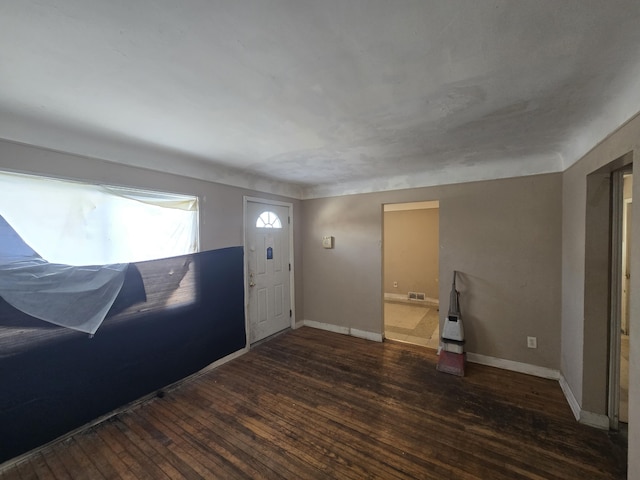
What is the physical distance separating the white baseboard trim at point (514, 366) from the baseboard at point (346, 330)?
4.00 ft

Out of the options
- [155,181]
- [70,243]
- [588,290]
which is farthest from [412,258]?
[70,243]

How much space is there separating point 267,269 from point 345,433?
2362 millimetres

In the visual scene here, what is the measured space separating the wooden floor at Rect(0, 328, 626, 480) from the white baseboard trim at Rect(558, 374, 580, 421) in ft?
0.17

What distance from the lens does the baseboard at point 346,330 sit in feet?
12.5

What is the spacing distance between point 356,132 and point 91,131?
2096mm

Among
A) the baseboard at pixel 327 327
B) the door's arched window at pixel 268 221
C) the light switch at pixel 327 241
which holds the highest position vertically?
the door's arched window at pixel 268 221

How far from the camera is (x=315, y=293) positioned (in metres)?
4.39

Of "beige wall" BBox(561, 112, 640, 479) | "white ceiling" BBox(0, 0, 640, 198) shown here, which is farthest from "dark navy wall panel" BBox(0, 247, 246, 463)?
"beige wall" BBox(561, 112, 640, 479)

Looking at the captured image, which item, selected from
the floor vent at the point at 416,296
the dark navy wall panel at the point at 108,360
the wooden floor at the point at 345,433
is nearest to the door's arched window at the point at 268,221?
the dark navy wall panel at the point at 108,360

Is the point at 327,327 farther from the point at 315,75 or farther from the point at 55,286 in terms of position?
the point at 315,75

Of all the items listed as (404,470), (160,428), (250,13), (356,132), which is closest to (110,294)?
(160,428)

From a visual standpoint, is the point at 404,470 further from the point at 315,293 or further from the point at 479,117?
the point at 315,293

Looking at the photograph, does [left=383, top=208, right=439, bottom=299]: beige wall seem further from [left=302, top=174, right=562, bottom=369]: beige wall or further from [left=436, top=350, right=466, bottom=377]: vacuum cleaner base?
[left=436, top=350, right=466, bottom=377]: vacuum cleaner base

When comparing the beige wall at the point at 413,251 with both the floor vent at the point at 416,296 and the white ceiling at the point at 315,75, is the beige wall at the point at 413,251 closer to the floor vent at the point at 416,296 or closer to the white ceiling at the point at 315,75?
the floor vent at the point at 416,296
